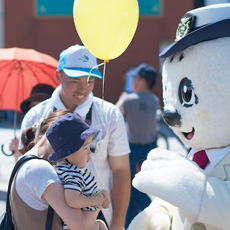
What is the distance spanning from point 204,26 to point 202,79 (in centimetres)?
26

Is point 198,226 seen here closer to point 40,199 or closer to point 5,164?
point 40,199

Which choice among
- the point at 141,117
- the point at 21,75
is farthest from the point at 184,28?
the point at 141,117

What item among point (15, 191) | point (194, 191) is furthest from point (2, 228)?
point (194, 191)

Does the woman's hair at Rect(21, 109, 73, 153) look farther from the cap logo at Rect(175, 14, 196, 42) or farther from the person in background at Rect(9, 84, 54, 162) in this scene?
the person in background at Rect(9, 84, 54, 162)

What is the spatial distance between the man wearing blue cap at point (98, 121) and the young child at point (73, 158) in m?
0.67

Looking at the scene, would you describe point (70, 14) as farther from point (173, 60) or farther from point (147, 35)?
point (173, 60)

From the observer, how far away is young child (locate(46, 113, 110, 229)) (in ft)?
6.22

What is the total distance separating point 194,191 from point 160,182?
0.16m

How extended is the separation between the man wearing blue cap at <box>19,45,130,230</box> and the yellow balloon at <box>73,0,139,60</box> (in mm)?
457

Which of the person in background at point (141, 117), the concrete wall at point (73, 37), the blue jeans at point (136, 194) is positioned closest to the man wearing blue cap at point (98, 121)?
the blue jeans at point (136, 194)

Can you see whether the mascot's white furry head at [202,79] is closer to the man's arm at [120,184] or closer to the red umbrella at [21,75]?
the man's arm at [120,184]

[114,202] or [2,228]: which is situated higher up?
[2,228]

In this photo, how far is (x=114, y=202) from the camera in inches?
111

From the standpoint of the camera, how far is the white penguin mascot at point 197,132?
70.4 inches
